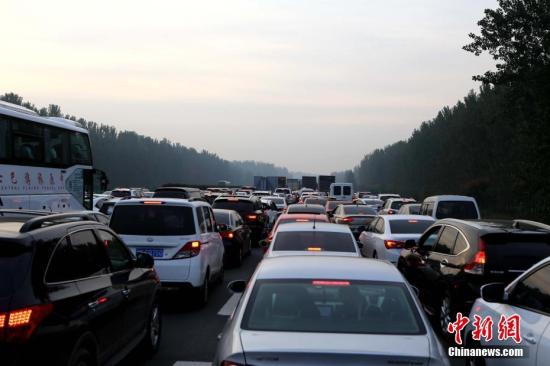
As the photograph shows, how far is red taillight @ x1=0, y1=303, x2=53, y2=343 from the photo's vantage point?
14.0ft

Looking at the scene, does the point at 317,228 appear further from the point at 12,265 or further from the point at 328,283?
the point at 12,265

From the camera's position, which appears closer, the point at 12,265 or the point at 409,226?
the point at 12,265

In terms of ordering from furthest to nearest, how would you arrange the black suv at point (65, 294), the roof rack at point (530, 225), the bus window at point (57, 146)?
the bus window at point (57, 146), the roof rack at point (530, 225), the black suv at point (65, 294)

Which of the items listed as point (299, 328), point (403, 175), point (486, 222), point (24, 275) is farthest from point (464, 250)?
point (403, 175)

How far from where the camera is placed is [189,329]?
9.09 metres

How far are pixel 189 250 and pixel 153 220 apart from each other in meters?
0.81

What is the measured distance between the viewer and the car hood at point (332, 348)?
3.77 m

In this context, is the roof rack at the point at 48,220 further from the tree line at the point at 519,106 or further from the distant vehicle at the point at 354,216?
the tree line at the point at 519,106

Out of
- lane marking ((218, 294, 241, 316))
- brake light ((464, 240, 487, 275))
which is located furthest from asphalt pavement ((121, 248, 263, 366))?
brake light ((464, 240, 487, 275))

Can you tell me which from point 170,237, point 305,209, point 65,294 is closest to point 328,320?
point 65,294

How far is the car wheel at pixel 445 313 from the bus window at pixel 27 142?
1090cm

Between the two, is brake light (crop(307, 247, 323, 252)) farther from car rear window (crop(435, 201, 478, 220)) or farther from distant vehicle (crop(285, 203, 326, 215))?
distant vehicle (crop(285, 203, 326, 215))

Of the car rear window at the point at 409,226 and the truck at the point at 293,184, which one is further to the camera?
the truck at the point at 293,184

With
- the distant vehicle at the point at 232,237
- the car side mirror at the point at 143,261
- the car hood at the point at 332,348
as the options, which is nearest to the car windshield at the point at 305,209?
the distant vehicle at the point at 232,237
